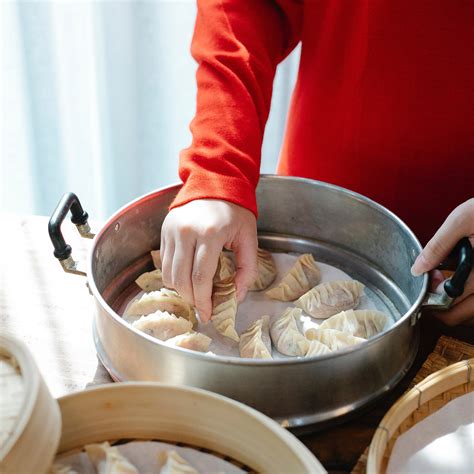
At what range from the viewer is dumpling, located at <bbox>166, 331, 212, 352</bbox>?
103 centimetres

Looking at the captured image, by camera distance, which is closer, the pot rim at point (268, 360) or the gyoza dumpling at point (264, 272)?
the pot rim at point (268, 360)

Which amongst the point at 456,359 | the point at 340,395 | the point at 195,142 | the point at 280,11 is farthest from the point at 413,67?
the point at 340,395

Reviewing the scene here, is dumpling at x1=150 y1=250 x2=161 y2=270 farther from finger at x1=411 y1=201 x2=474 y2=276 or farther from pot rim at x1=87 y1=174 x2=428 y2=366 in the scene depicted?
finger at x1=411 y1=201 x2=474 y2=276

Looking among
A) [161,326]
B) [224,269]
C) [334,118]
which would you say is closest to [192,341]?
[161,326]

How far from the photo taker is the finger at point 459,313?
101 cm

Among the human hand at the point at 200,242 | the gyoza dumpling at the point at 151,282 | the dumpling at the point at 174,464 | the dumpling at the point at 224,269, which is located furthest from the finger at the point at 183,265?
the dumpling at the point at 174,464

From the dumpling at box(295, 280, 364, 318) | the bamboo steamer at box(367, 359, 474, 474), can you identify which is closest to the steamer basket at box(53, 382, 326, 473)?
the bamboo steamer at box(367, 359, 474, 474)

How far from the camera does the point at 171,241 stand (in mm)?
1033

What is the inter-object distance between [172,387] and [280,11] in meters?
0.89

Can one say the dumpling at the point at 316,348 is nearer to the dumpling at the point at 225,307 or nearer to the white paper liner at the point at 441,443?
the dumpling at the point at 225,307

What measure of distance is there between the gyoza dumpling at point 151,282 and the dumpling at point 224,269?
136mm

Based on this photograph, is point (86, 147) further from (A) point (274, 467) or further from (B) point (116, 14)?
(A) point (274, 467)

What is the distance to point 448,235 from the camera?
0.97m

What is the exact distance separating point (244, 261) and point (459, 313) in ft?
1.21
